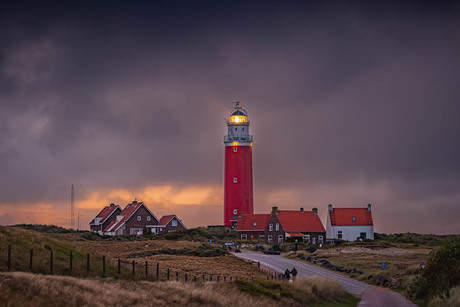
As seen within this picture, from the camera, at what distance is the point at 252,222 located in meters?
96.5

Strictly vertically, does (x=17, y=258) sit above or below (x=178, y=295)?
above

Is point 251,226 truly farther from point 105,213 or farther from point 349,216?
point 105,213

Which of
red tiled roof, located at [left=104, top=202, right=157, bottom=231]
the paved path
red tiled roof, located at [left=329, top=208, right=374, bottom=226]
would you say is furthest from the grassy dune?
red tiled roof, located at [left=329, top=208, right=374, bottom=226]

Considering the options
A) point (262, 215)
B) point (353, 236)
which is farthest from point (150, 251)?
point (353, 236)

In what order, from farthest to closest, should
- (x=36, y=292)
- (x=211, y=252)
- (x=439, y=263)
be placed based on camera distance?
(x=211, y=252), (x=439, y=263), (x=36, y=292)

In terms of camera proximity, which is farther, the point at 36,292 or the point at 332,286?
the point at 332,286

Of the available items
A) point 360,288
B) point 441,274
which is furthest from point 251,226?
point 441,274

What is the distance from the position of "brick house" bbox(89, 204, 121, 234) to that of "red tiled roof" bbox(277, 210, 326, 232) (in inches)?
1107

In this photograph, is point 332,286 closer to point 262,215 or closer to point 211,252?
point 211,252

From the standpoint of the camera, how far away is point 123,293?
24.5 meters

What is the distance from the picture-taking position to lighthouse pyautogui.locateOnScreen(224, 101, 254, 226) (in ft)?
318

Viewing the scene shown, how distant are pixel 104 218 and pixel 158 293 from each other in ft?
253

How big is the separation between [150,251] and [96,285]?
107 feet

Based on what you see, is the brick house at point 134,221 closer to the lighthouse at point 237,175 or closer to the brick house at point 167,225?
the brick house at point 167,225
